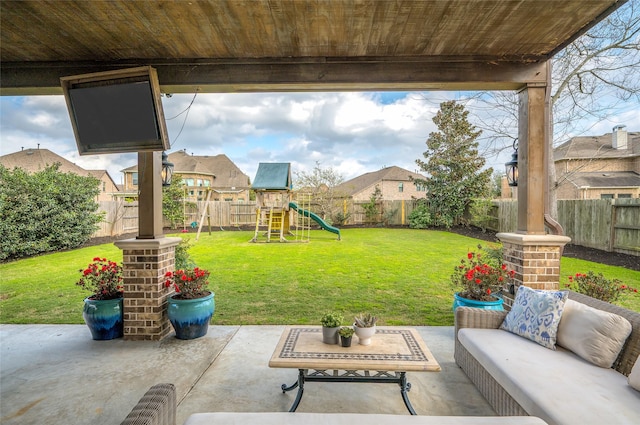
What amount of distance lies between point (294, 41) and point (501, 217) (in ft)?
37.5

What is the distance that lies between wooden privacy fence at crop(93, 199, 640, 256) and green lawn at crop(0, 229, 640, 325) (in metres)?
1.14

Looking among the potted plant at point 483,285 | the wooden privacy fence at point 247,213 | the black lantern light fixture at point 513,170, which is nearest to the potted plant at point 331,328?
the potted plant at point 483,285

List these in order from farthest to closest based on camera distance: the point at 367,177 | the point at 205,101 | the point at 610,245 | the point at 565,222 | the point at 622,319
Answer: the point at 367,177 < the point at 205,101 < the point at 565,222 < the point at 610,245 < the point at 622,319

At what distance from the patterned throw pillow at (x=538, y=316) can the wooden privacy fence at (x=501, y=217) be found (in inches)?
256

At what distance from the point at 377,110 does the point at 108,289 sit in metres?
9.52

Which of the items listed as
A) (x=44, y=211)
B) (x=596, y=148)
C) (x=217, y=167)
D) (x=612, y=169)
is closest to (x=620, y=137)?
(x=596, y=148)

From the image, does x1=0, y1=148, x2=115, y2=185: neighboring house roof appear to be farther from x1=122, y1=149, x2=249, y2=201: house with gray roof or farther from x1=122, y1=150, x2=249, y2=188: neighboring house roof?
x1=122, y1=150, x2=249, y2=188: neighboring house roof

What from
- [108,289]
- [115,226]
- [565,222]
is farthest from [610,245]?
[115,226]

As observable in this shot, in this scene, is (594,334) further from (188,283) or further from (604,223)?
(604,223)

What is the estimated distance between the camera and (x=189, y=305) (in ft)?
11.5

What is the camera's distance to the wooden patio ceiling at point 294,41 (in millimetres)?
2428

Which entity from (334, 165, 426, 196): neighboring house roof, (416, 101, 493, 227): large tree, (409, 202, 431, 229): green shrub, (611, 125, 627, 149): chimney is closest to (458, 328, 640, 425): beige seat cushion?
(409, 202, 431, 229): green shrub

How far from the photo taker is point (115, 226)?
11922 millimetres

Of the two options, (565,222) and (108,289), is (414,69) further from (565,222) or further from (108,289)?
(565,222)
